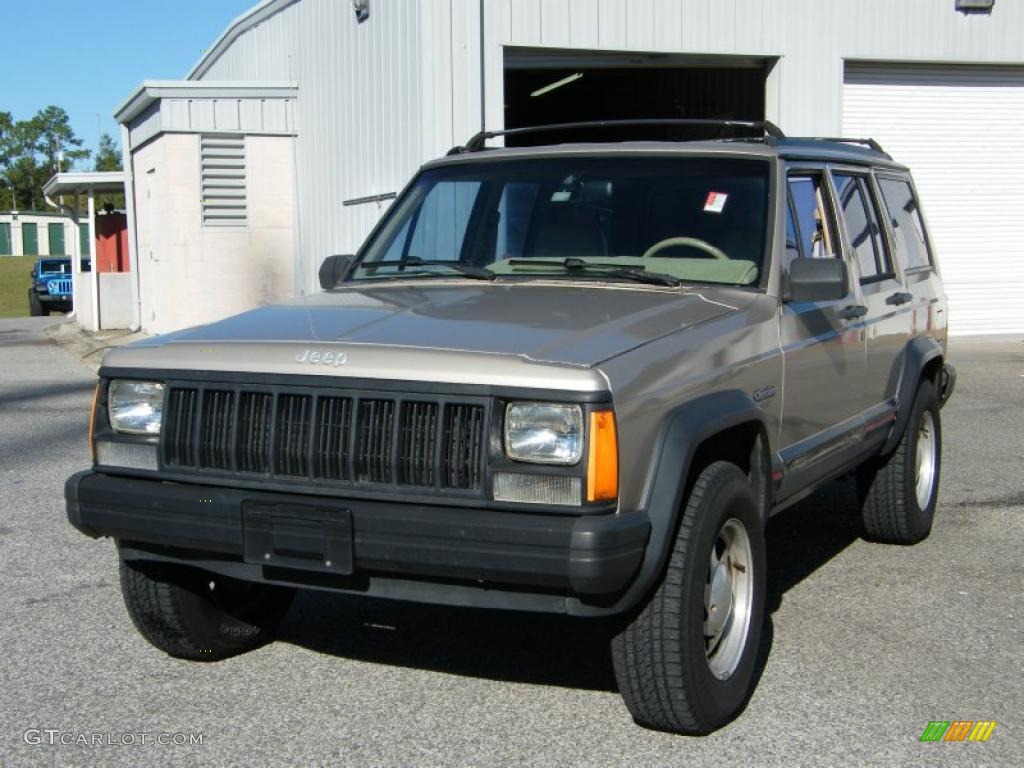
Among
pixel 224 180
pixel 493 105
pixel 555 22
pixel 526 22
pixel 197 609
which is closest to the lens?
pixel 197 609

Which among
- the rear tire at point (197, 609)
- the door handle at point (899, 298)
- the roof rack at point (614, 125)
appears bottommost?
the rear tire at point (197, 609)

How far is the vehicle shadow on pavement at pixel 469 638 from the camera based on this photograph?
469 centimetres

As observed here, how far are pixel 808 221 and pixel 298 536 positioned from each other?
2.66m

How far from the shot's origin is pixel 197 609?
181 inches

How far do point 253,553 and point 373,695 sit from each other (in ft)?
2.83

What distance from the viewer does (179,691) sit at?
14.7 ft

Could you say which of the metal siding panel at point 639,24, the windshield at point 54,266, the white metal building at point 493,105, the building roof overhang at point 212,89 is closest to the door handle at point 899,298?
the white metal building at point 493,105

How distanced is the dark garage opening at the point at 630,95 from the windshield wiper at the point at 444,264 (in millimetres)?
9241

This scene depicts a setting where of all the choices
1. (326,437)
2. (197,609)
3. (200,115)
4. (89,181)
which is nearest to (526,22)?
(200,115)

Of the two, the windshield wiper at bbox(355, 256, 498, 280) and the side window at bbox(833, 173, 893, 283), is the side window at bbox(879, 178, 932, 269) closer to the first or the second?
the side window at bbox(833, 173, 893, 283)

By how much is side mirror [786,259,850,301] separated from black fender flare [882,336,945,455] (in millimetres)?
1526

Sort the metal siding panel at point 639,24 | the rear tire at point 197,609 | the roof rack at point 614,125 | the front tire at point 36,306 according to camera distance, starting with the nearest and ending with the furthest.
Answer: the rear tire at point 197,609
the roof rack at point 614,125
the metal siding panel at point 639,24
the front tire at point 36,306

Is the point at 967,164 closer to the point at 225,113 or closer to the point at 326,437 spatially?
the point at 225,113

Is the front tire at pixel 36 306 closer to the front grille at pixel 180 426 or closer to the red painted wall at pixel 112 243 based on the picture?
the red painted wall at pixel 112 243
